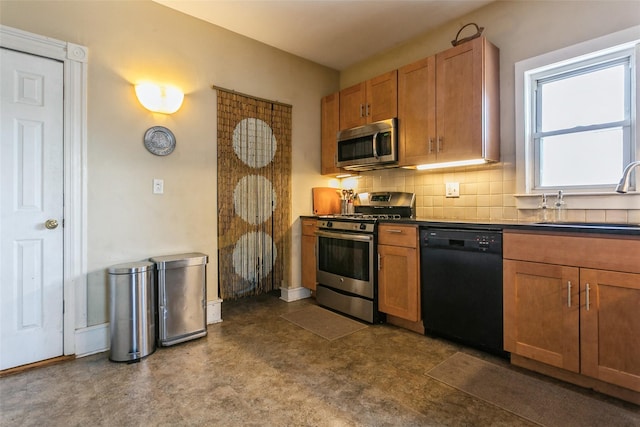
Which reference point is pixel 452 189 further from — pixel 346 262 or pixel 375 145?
pixel 346 262

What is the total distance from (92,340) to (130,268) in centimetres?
63

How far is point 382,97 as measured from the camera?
3.17 m

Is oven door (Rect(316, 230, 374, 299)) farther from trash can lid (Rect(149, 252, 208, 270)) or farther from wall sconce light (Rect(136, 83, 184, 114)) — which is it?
wall sconce light (Rect(136, 83, 184, 114))

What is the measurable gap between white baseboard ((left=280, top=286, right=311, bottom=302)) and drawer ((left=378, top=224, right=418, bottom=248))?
1.26 meters

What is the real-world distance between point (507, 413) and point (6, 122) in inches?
132

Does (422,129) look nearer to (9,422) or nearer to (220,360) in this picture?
(220,360)

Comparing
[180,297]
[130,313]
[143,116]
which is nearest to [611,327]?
[180,297]

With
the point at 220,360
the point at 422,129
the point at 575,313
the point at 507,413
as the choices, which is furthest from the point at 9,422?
the point at 422,129

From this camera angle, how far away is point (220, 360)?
2.19 m

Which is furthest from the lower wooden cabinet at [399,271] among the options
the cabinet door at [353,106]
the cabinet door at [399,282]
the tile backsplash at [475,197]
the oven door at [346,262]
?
the cabinet door at [353,106]

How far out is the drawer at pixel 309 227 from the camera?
3500 mm

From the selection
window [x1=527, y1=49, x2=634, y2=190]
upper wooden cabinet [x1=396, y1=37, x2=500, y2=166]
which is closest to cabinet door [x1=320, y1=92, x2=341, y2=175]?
upper wooden cabinet [x1=396, y1=37, x2=500, y2=166]

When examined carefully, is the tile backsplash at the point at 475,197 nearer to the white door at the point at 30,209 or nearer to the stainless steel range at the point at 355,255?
the stainless steel range at the point at 355,255

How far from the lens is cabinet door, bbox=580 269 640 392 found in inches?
64.2
